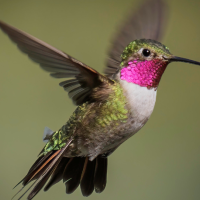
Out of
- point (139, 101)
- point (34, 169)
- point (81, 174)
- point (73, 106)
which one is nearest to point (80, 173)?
point (81, 174)

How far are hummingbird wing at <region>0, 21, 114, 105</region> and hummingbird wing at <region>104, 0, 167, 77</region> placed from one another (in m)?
0.15

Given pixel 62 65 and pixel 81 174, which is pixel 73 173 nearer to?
pixel 81 174

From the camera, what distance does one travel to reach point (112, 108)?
0.54m

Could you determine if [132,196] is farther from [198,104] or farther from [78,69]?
[78,69]

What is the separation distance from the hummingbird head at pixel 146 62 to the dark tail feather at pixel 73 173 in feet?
0.78

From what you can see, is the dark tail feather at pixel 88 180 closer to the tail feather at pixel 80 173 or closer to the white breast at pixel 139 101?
the tail feather at pixel 80 173

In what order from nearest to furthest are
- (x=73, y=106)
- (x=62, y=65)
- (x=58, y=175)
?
(x=62, y=65) → (x=58, y=175) → (x=73, y=106)

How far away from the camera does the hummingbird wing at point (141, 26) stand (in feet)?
2.27

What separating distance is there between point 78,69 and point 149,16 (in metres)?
0.26

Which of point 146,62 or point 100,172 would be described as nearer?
point 146,62

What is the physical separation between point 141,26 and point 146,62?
0.64ft

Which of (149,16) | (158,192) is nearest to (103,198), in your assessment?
(158,192)

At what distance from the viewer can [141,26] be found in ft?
2.28

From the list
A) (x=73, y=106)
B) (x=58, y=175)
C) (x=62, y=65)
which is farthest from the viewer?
(x=73, y=106)
